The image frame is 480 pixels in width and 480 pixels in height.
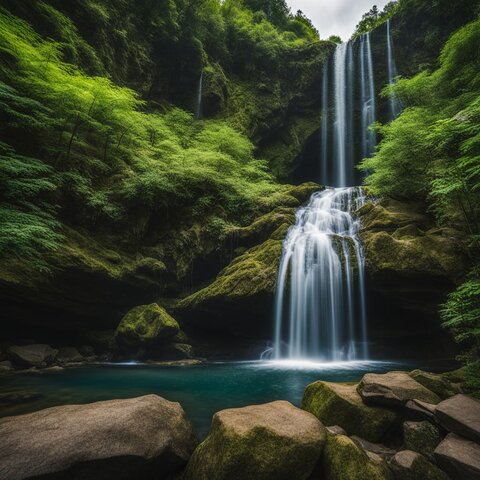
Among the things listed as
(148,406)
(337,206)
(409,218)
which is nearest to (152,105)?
(337,206)

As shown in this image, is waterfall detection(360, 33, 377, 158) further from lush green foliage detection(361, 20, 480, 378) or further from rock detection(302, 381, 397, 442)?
rock detection(302, 381, 397, 442)

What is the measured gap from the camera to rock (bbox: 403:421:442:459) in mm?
3359

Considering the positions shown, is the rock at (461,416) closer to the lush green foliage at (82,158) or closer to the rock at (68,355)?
the lush green foliage at (82,158)

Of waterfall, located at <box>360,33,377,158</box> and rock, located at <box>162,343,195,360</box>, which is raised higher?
waterfall, located at <box>360,33,377,158</box>

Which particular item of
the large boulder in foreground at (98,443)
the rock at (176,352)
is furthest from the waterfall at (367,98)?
the large boulder in foreground at (98,443)

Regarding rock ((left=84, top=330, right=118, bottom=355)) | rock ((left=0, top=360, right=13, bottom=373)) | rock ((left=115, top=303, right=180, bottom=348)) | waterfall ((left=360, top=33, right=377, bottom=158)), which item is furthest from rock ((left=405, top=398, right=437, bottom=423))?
waterfall ((left=360, top=33, right=377, bottom=158))

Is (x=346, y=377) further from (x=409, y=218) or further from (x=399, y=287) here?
(x=409, y=218)

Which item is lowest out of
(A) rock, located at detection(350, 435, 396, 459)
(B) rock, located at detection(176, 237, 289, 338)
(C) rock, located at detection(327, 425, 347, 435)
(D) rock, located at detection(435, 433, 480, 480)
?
(A) rock, located at detection(350, 435, 396, 459)

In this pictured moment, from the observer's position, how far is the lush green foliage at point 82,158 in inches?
345

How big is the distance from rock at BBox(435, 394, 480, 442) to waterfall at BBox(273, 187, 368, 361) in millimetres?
7651

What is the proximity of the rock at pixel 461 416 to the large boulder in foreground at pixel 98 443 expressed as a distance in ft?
9.72

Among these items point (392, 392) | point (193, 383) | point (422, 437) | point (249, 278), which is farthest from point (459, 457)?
point (249, 278)

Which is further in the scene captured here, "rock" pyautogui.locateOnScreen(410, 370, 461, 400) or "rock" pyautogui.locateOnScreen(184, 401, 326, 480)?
"rock" pyautogui.locateOnScreen(410, 370, 461, 400)

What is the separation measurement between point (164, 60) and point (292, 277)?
2038 centimetres
